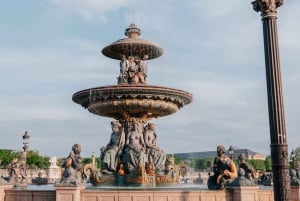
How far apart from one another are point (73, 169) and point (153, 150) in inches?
246

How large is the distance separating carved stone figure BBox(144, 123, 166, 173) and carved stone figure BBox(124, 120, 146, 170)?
233 mm

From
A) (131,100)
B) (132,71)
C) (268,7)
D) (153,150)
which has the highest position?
(132,71)

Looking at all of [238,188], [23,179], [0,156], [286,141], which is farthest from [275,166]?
[0,156]

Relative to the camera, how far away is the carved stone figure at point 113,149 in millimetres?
17172

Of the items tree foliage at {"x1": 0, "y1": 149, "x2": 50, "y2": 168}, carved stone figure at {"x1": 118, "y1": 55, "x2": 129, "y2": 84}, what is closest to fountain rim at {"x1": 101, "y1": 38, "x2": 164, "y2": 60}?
carved stone figure at {"x1": 118, "y1": 55, "x2": 129, "y2": 84}

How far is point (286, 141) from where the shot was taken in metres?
10.0

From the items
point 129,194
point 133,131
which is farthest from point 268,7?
point 133,131

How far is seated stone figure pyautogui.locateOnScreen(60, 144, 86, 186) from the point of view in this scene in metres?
11.5

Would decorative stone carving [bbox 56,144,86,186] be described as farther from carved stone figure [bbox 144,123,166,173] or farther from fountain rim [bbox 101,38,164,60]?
fountain rim [bbox 101,38,164,60]

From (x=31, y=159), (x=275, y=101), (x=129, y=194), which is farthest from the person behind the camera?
(x=31, y=159)

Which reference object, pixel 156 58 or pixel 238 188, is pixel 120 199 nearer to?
pixel 238 188

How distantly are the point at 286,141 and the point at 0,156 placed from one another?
242 feet

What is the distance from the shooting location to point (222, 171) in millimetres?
13047

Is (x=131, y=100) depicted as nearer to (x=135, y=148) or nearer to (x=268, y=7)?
(x=135, y=148)
